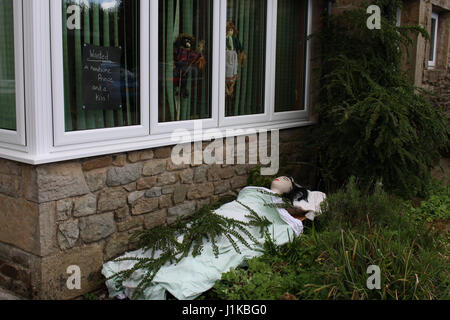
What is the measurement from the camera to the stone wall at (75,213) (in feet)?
11.8

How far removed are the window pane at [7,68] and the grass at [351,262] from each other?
6.95 feet

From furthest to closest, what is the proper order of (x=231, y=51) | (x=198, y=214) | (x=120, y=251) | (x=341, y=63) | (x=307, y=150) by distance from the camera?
(x=307, y=150) < (x=341, y=63) < (x=231, y=51) < (x=198, y=214) < (x=120, y=251)

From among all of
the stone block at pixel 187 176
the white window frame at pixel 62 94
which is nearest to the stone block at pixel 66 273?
the white window frame at pixel 62 94

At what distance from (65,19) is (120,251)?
6.55ft

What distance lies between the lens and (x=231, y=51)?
18.2 ft

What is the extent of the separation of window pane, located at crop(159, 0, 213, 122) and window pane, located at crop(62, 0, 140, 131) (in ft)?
1.30

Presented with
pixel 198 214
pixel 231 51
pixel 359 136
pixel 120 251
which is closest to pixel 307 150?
pixel 359 136

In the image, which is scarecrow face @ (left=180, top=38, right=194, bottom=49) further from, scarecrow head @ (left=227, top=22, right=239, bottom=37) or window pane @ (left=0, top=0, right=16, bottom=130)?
window pane @ (left=0, top=0, right=16, bottom=130)

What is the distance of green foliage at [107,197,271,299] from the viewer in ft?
12.5

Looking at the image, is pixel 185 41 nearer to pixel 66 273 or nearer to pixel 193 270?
pixel 193 270

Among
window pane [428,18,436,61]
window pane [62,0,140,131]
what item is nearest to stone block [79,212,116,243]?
window pane [62,0,140,131]

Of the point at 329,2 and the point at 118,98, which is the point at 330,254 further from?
the point at 329,2
